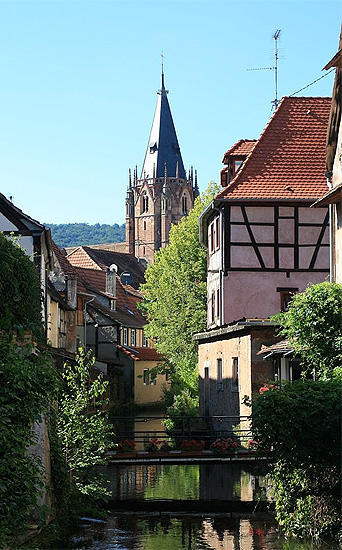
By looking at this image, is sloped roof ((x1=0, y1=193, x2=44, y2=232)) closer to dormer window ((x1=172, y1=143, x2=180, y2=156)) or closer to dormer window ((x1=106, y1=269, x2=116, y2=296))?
dormer window ((x1=106, y1=269, x2=116, y2=296))

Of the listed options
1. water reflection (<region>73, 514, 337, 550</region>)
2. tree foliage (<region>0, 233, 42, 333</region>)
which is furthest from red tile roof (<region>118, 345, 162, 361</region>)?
tree foliage (<region>0, 233, 42, 333</region>)

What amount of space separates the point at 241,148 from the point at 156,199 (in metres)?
106

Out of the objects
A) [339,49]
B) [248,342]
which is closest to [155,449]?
[248,342]

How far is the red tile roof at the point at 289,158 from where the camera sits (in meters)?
31.1

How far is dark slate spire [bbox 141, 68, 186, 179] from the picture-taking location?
390 ft

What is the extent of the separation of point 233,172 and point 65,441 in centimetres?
1777

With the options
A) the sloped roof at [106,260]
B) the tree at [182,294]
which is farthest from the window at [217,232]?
the sloped roof at [106,260]

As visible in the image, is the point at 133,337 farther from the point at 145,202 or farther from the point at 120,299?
the point at 145,202

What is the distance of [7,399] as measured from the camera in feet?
35.1

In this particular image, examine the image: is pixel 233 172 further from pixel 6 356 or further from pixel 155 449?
pixel 6 356

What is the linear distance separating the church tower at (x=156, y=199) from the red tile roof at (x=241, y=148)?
9498cm

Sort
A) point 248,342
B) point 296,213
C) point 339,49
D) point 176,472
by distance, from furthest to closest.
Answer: point 296,213 → point 176,472 → point 248,342 → point 339,49

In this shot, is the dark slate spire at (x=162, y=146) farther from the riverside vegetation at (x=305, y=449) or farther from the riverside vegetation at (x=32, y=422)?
the riverside vegetation at (x=305, y=449)

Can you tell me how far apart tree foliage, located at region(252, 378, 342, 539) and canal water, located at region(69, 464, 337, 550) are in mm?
536
